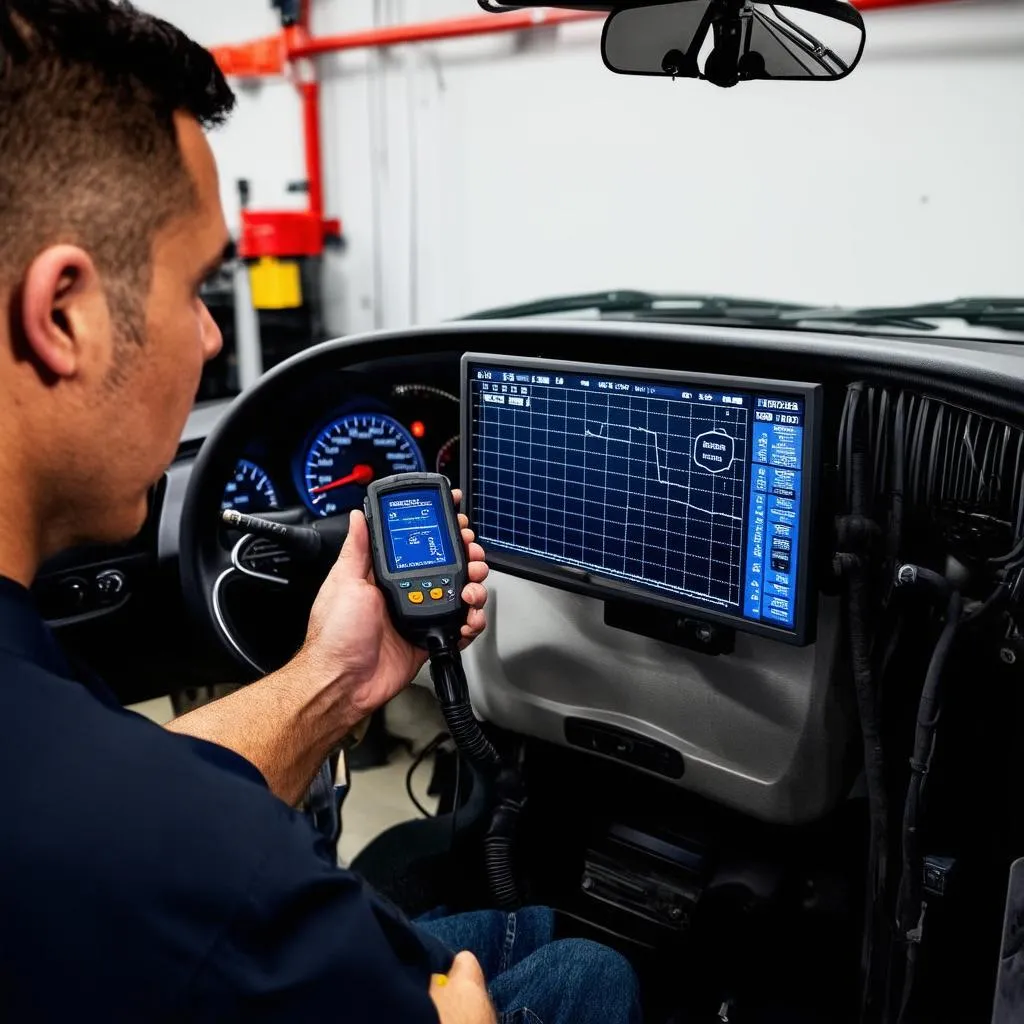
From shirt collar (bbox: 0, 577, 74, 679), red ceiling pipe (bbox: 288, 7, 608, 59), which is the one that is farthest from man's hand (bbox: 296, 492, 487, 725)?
red ceiling pipe (bbox: 288, 7, 608, 59)

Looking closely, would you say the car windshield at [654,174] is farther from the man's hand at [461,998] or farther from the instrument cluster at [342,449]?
the man's hand at [461,998]

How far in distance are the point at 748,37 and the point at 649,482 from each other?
0.49 meters

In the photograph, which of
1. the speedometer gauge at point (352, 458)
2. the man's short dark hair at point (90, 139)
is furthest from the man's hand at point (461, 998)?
the speedometer gauge at point (352, 458)

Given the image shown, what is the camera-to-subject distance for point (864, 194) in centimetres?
217

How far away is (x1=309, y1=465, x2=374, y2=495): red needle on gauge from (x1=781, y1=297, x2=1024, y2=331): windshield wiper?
28.8 inches

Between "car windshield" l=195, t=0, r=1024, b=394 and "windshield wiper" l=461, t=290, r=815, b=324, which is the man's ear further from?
"windshield wiper" l=461, t=290, r=815, b=324

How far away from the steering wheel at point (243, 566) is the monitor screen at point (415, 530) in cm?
36

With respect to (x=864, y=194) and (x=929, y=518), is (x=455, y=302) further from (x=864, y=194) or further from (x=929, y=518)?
(x=929, y=518)

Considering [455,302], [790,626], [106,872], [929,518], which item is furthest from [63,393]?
[455,302]

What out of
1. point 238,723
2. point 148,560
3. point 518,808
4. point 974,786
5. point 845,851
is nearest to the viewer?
point 238,723

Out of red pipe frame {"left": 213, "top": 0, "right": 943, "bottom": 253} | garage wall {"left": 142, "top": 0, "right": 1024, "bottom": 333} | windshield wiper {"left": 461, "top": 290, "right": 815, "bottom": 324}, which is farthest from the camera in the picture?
red pipe frame {"left": 213, "top": 0, "right": 943, "bottom": 253}

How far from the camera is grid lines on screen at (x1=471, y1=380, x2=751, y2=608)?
112 centimetres

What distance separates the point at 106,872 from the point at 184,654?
4.37ft

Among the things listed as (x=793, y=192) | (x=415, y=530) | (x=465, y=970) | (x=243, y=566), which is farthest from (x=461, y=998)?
(x=793, y=192)
